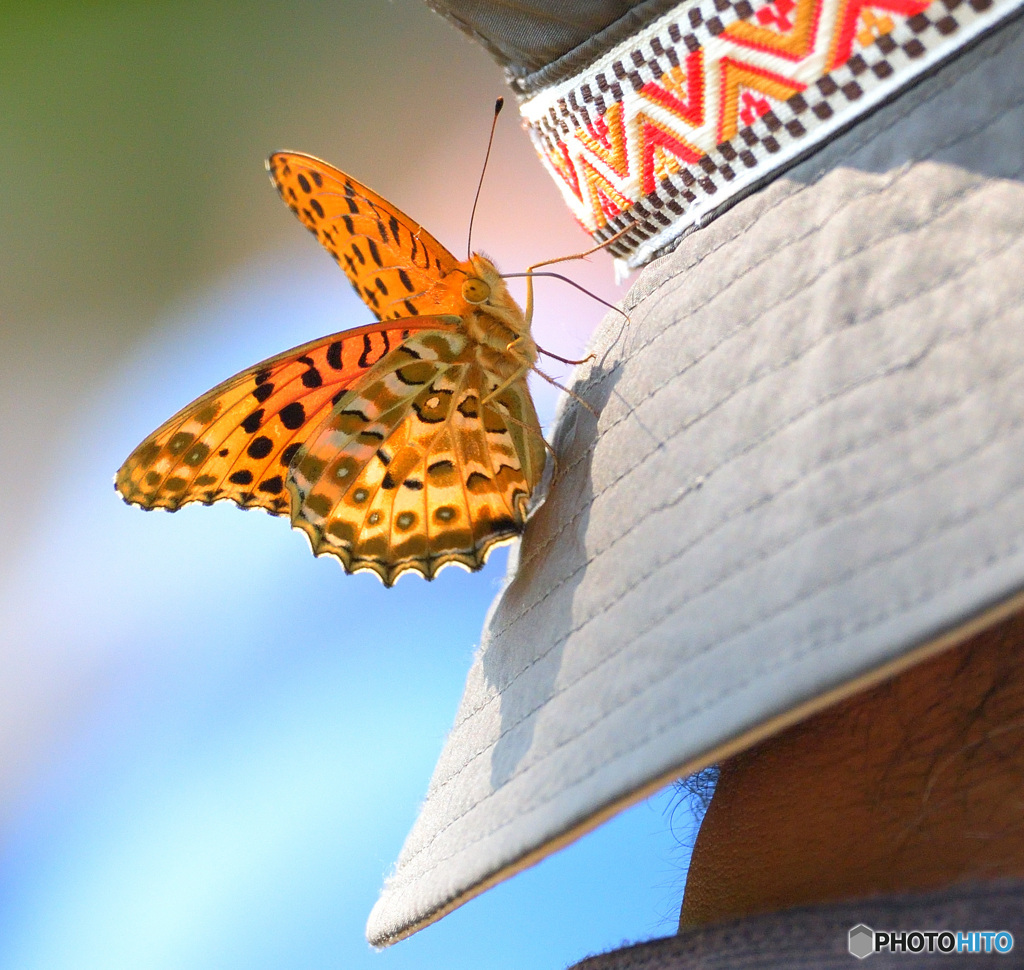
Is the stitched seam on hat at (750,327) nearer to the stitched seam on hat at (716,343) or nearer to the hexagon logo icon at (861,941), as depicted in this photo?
the stitched seam on hat at (716,343)

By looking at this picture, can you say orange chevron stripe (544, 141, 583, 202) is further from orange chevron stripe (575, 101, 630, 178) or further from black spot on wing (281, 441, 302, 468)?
black spot on wing (281, 441, 302, 468)

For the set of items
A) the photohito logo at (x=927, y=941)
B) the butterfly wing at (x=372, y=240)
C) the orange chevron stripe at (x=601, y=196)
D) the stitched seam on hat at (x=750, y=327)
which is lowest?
the photohito logo at (x=927, y=941)

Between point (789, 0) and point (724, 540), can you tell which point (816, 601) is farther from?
point (789, 0)

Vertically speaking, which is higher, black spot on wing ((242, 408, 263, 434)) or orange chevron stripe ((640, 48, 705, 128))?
orange chevron stripe ((640, 48, 705, 128))

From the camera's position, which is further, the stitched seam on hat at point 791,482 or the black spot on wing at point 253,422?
the black spot on wing at point 253,422

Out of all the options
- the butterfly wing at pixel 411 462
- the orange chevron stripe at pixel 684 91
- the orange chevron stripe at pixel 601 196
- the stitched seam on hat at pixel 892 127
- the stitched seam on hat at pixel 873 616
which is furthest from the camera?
the butterfly wing at pixel 411 462

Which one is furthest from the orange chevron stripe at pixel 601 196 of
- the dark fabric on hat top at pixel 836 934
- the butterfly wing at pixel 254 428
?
the dark fabric on hat top at pixel 836 934

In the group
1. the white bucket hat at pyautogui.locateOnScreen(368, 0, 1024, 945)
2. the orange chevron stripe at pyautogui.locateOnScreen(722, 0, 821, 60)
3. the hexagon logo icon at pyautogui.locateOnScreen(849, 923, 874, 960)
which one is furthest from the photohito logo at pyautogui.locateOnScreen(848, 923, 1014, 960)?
the orange chevron stripe at pyautogui.locateOnScreen(722, 0, 821, 60)
